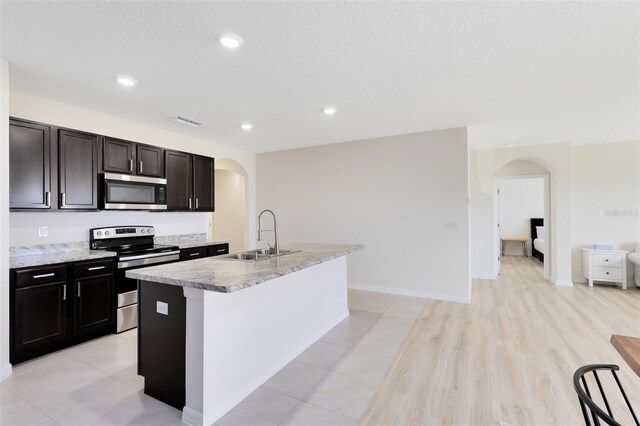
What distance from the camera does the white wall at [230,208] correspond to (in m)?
7.74

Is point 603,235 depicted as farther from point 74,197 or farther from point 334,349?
point 74,197

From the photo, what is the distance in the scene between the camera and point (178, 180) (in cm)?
447

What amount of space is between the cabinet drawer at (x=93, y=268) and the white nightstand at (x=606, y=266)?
7411mm

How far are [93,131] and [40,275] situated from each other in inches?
73.1

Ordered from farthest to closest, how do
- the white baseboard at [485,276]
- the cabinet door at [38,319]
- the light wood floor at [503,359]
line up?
the white baseboard at [485,276] < the cabinet door at [38,319] < the light wood floor at [503,359]

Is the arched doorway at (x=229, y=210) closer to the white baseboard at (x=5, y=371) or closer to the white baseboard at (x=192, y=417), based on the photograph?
the white baseboard at (x=5, y=371)

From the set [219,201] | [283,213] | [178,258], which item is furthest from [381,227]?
[219,201]

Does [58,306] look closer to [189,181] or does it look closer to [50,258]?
[50,258]

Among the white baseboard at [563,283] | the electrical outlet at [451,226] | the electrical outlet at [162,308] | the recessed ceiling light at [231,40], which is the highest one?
the recessed ceiling light at [231,40]

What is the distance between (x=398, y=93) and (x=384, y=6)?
1.39 m

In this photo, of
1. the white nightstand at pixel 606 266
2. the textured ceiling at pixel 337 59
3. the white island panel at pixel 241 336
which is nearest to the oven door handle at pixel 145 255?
the textured ceiling at pixel 337 59

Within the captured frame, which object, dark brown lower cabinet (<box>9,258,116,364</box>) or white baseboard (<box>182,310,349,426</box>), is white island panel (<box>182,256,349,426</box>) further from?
dark brown lower cabinet (<box>9,258,116,364</box>)

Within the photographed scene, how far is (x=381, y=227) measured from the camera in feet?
16.8

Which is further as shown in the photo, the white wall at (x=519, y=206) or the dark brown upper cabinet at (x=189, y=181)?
the white wall at (x=519, y=206)
